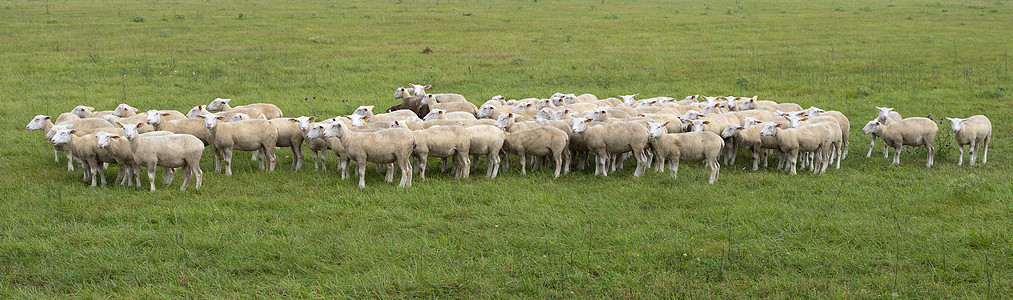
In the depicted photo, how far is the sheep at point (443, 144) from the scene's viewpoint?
40.3 feet

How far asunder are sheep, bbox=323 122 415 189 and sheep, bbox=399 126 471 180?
201 mm

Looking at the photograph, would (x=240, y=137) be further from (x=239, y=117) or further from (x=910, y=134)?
(x=910, y=134)

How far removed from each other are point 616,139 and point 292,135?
5.81 m

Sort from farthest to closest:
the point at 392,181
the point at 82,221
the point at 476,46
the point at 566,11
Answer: the point at 566,11, the point at 476,46, the point at 392,181, the point at 82,221

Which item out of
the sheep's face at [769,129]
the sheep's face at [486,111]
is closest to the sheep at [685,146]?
the sheep's face at [769,129]

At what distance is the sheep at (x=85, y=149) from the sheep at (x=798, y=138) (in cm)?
1116

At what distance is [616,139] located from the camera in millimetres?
12945

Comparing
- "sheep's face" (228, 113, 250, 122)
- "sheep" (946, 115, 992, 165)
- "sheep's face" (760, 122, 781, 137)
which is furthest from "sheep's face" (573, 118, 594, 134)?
"sheep" (946, 115, 992, 165)

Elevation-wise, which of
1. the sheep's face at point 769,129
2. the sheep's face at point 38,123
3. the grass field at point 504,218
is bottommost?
the grass field at point 504,218

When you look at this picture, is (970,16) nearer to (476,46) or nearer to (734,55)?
(734,55)

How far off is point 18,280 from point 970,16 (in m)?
49.9

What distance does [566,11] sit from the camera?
48.5 meters

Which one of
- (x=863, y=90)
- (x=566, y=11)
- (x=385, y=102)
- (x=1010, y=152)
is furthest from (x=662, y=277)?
(x=566, y=11)

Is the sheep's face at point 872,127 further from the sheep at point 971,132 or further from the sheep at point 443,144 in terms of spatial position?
the sheep at point 443,144
